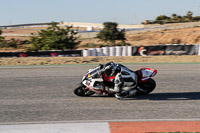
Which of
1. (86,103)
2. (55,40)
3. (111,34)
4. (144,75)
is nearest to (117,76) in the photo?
(144,75)

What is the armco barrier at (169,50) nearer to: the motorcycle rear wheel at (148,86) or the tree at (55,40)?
the tree at (55,40)

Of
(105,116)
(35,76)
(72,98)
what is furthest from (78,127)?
(35,76)

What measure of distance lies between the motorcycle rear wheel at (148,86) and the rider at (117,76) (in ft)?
1.97

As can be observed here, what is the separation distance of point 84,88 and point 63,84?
302 cm

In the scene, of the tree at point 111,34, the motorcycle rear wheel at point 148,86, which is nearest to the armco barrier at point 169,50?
the motorcycle rear wheel at point 148,86

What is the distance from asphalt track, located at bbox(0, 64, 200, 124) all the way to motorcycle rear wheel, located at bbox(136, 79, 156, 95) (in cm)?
28

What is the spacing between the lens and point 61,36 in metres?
35.8

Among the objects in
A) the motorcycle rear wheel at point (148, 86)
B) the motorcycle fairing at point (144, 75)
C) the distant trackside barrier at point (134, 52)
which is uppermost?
the motorcycle fairing at point (144, 75)

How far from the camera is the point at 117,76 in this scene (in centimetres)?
1044

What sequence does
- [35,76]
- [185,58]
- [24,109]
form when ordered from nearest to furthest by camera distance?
1. [24,109]
2. [35,76]
3. [185,58]

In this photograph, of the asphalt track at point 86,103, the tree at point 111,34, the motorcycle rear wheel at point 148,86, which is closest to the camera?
the asphalt track at point 86,103

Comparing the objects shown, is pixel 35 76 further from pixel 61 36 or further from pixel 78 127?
pixel 61 36

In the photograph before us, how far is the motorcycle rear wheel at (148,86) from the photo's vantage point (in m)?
11.1

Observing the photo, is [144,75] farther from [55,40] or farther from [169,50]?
[55,40]
